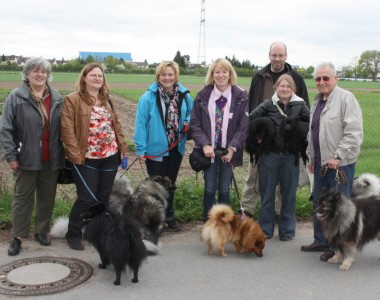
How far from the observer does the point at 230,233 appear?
5168 mm

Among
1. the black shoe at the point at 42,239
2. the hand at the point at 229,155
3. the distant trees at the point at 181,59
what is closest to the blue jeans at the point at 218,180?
the hand at the point at 229,155

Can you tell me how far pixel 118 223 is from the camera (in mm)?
4379

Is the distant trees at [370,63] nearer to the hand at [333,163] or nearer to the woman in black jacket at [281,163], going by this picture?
the woman in black jacket at [281,163]

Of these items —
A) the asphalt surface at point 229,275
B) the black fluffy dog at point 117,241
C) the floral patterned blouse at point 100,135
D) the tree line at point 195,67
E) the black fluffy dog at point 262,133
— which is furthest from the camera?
the tree line at point 195,67

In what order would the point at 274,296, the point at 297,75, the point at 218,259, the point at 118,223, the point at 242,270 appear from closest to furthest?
the point at 274,296, the point at 118,223, the point at 242,270, the point at 218,259, the point at 297,75

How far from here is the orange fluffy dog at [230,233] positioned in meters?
5.06

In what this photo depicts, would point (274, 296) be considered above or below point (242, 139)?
below

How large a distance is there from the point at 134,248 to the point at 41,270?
3.79ft

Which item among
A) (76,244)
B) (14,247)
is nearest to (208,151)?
(76,244)

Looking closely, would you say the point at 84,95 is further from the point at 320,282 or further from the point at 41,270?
the point at 320,282

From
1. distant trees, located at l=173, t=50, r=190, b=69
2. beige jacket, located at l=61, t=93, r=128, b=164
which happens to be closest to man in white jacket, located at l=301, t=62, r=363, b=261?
beige jacket, located at l=61, t=93, r=128, b=164

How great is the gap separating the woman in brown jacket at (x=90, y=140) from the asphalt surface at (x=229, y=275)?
613 millimetres

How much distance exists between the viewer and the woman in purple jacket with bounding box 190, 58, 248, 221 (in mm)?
5543

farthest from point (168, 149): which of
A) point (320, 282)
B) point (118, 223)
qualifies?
point (320, 282)
